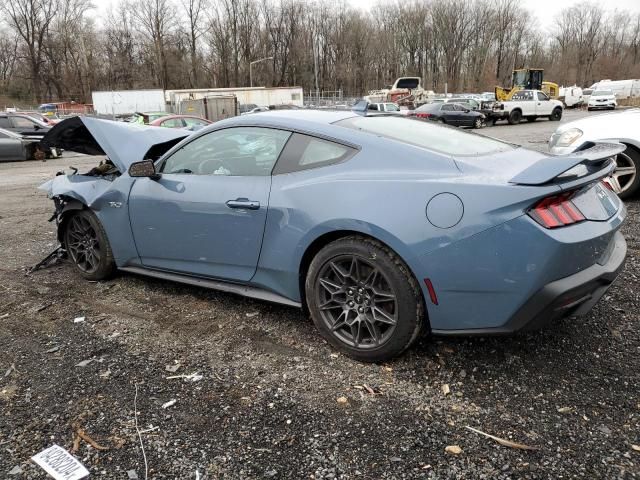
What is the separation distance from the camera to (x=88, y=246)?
4418mm

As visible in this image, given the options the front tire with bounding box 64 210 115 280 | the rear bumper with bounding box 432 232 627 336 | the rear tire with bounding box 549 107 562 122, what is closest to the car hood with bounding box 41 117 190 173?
the front tire with bounding box 64 210 115 280

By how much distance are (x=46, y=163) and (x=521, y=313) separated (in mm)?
17465

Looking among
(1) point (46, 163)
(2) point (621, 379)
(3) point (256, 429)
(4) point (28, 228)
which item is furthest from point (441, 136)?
(1) point (46, 163)

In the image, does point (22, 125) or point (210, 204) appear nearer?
point (210, 204)

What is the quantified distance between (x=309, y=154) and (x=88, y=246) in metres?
2.49

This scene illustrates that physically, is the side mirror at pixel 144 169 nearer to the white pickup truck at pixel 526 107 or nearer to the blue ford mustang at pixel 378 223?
the blue ford mustang at pixel 378 223

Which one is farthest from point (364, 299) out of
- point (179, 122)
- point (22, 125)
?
point (22, 125)

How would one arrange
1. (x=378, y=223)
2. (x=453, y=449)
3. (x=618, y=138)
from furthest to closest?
1. (x=618, y=138)
2. (x=378, y=223)
3. (x=453, y=449)

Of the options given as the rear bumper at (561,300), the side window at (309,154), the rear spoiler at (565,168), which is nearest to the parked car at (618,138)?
the rear spoiler at (565,168)

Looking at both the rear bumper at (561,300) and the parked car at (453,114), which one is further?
the parked car at (453,114)

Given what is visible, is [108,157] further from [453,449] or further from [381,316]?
[453,449]

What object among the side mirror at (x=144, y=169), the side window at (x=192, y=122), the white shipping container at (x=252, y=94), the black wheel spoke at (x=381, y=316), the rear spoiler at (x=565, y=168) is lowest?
the black wheel spoke at (x=381, y=316)

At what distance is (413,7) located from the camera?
81.9 metres

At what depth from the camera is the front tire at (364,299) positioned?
2.64 metres
